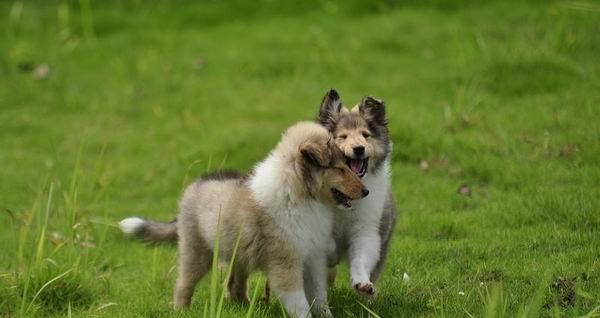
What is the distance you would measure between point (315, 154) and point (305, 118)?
5569 millimetres

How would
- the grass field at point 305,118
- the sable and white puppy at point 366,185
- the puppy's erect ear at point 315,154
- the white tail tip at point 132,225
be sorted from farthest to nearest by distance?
the white tail tip at point 132,225
the grass field at point 305,118
the sable and white puppy at point 366,185
the puppy's erect ear at point 315,154

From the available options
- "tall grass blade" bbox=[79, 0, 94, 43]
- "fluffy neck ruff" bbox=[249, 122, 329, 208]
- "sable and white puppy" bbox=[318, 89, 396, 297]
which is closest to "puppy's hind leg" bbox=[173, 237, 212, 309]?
"fluffy neck ruff" bbox=[249, 122, 329, 208]

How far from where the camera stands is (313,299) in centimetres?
619

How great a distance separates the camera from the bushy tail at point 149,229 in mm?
7141

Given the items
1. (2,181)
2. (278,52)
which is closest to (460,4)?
(278,52)

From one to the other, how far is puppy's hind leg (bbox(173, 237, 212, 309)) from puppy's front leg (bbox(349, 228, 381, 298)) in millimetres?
1033

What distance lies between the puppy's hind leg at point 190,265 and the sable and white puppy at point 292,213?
22 centimetres

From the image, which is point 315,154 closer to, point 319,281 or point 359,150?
point 359,150

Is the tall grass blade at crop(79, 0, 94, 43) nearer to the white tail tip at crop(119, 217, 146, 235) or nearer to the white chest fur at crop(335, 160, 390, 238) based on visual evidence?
the white tail tip at crop(119, 217, 146, 235)

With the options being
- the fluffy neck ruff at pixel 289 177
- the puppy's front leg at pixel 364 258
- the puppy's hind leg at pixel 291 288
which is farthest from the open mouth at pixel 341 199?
the puppy's hind leg at pixel 291 288

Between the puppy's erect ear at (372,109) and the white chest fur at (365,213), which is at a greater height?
the puppy's erect ear at (372,109)

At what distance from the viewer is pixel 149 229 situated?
7184 millimetres

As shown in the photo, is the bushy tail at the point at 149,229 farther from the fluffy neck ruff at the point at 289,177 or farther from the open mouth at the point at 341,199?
the open mouth at the point at 341,199

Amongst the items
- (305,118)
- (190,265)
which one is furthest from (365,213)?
(305,118)
